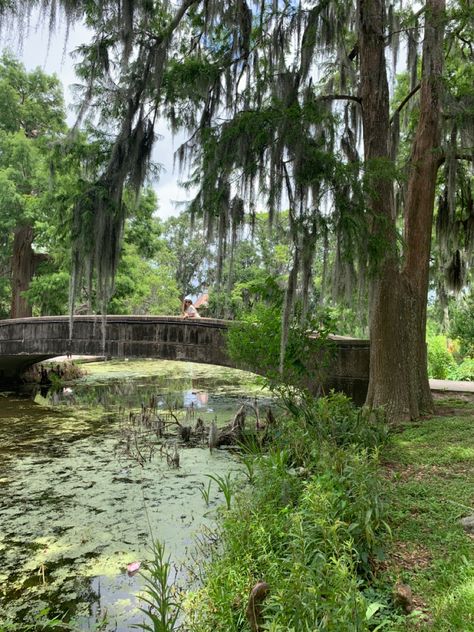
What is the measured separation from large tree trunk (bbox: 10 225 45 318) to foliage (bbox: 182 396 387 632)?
12.7 metres

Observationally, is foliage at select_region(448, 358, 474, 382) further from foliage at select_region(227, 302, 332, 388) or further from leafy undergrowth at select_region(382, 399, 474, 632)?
leafy undergrowth at select_region(382, 399, 474, 632)

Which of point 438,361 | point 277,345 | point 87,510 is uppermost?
point 277,345

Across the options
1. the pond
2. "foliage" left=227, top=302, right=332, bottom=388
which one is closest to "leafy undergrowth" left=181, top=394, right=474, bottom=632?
the pond

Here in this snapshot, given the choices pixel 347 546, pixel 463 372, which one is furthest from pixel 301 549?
pixel 463 372

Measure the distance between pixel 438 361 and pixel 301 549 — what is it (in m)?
9.87

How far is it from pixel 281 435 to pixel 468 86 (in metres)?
4.96

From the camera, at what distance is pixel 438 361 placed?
1141 cm

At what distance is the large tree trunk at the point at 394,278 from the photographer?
5984 millimetres

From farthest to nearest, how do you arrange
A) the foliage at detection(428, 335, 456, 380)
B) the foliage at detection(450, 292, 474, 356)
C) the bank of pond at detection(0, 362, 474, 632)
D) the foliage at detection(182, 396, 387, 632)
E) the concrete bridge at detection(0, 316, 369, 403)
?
the foliage at detection(450, 292, 474, 356)
the foliage at detection(428, 335, 456, 380)
the concrete bridge at detection(0, 316, 369, 403)
the bank of pond at detection(0, 362, 474, 632)
the foliage at detection(182, 396, 387, 632)

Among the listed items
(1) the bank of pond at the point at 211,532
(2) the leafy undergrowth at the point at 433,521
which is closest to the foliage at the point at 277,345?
(1) the bank of pond at the point at 211,532

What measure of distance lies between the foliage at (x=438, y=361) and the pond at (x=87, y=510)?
5.27 m

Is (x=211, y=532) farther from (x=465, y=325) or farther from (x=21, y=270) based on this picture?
(x=21, y=270)

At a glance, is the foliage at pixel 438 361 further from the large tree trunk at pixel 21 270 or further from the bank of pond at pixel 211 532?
the large tree trunk at pixel 21 270

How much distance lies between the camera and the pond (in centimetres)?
308
